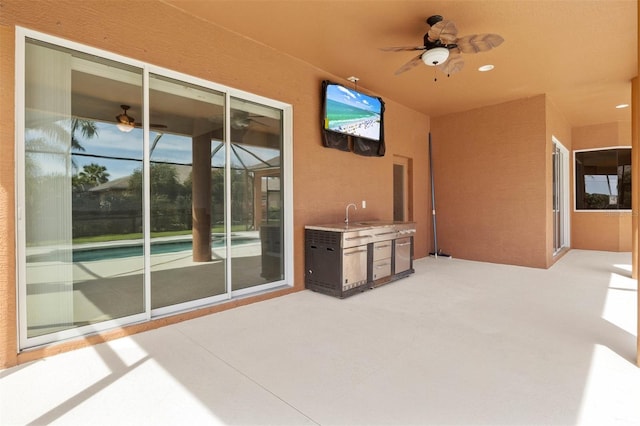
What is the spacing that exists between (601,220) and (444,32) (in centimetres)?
826

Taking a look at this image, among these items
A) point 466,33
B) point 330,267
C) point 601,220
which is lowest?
point 330,267

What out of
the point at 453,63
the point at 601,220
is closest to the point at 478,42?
the point at 453,63

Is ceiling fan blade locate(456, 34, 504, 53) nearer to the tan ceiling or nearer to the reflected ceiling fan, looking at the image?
the tan ceiling

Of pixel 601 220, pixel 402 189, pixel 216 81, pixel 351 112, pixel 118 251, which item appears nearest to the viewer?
pixel 118 251

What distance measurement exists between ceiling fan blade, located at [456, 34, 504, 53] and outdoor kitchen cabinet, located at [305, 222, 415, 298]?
2.46 metres

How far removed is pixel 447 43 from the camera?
11.5ft

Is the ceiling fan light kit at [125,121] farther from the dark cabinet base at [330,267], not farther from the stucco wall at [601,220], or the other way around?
the stucco wall at [601,220]

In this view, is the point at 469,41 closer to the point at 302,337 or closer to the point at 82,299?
the point at 302,337

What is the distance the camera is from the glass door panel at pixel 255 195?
4043mm

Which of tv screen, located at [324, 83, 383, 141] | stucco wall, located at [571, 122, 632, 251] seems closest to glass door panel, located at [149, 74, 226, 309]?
tv screen, located at [324, 83, 383, 141]

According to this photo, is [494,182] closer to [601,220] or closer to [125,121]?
[601,220]

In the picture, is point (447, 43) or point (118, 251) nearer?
point (118, 251)

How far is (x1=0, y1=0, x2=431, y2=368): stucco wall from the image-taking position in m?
2.51

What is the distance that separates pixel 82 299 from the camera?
2945 mm
